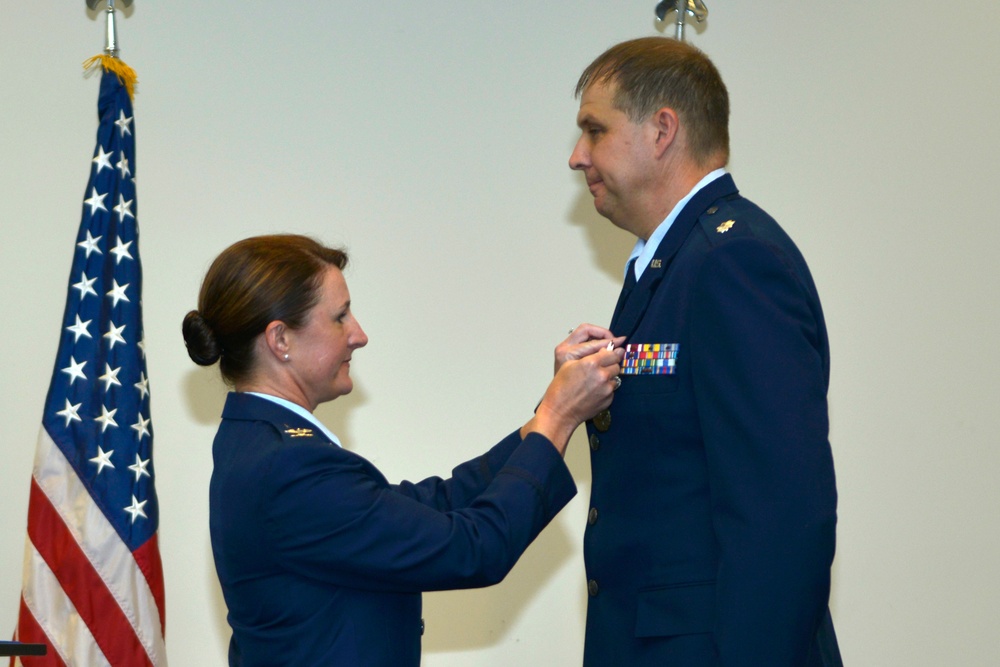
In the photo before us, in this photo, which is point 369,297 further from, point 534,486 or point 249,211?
point 534,486

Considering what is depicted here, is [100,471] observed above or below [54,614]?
above

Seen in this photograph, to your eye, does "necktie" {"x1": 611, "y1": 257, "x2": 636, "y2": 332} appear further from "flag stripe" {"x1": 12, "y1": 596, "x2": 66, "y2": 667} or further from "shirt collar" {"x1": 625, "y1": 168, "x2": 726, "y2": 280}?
"flag stripe" {"x1": 12, "y1": 596, "x2": 66, "y2": 667}

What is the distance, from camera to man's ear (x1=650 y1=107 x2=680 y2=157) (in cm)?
185

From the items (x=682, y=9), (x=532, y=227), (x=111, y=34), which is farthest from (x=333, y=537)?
(x=682, y=9)

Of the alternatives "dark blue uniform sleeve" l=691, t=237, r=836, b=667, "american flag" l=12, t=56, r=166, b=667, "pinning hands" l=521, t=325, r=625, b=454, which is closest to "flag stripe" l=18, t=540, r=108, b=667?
"american flag" l=12, t=56, r=166, b=667

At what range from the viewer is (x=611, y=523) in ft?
5.91

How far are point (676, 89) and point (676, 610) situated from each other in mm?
871

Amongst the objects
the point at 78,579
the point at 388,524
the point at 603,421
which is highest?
the point at 603,421

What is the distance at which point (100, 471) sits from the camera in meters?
2.94

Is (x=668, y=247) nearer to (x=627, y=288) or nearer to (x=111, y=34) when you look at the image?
(x=627, y=288)

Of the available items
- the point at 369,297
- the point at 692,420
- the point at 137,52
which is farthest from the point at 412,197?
the point at 692,420

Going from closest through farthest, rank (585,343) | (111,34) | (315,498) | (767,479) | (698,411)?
(767,479) < (698,411) < (315,498) < (585,343) < (111,34)

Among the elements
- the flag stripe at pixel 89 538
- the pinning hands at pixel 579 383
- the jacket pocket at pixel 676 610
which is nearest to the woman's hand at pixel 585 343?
the pinning hands at pixel 579 383

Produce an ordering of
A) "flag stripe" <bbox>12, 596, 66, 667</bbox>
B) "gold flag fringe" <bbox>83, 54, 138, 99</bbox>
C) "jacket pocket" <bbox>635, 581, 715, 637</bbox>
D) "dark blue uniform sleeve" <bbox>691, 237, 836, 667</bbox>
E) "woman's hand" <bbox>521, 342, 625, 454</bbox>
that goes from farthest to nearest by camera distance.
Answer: "gold flag fringe" <bbox>83, 54, 138, 99</bbox>, "flag stripe" <bbox>12, 596, 66, 667</bbox>, "woman's hand" <bbox>521, 342, 625, 454</bbox>, "jacket pocket" <bbox>635, 581, 715, 637</bbox>, "dark blue uniform sleeve" <bbox>691, 237, 836, 667</bbox>
